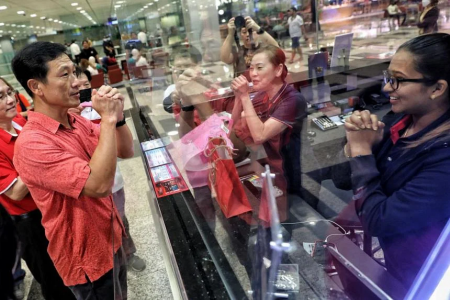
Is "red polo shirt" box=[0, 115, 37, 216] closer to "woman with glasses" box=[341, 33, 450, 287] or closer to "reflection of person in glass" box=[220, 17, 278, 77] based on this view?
"woman with glasses" box=[341, 33, 450, 287]

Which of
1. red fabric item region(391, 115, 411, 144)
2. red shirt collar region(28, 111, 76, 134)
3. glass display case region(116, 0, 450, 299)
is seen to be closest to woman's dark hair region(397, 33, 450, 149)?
red fabric item region(391, 115, 411, 144)

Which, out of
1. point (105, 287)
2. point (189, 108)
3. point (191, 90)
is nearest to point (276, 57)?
point (189, 108)

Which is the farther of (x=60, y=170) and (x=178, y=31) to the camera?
(x=178, y=31)

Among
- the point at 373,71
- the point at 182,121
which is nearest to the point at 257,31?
the point at 373,71

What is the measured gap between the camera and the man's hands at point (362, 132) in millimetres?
1203

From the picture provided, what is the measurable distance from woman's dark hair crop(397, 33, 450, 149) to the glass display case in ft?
1.48

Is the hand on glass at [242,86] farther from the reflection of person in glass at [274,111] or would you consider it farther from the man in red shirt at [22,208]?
the man in red shirt at [22,208]

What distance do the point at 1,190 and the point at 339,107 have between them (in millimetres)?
2749

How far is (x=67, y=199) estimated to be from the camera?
1.28 m

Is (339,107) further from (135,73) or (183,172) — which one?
(135,73)

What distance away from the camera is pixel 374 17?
942 centimetres

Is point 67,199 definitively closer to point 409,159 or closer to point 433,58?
point 409,159

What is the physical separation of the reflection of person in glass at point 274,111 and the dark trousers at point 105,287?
99cm

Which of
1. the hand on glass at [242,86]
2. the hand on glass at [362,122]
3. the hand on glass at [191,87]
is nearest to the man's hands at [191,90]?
the hand on glass at [191,87]
